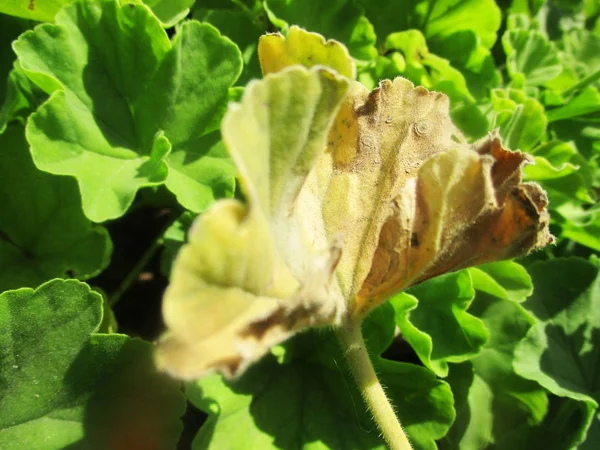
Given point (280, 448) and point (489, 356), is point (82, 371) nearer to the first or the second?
point (280, 448)

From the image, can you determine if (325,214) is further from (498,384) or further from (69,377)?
(498,384)

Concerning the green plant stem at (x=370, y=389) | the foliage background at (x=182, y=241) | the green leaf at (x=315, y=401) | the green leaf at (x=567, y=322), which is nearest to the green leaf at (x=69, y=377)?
the foliage background at (x=182, y=241)

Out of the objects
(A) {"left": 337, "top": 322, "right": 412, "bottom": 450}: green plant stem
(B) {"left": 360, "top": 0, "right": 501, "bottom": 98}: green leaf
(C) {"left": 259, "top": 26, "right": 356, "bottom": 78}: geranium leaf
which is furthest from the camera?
(B) {"left": 360, "top": 0, "right": 501, "bottom": 98}: green leaf

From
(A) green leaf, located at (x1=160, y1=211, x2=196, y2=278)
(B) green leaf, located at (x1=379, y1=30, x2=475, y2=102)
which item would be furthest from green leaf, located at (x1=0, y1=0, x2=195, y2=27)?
(B) green leaf, located at (x1=379, y1=30, x2=475, y2=102)

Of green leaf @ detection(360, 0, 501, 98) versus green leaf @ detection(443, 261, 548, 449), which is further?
green leaf @ detection(360, 0, 501, 98)

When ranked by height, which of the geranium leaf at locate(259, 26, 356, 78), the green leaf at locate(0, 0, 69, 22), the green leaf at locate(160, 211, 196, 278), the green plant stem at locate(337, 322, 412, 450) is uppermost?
the geranium leaf at locate(259, 26, 356, 78)

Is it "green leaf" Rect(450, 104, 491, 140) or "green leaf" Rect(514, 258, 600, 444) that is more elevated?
"green leaf" Rect(450, 104, 491, 140)

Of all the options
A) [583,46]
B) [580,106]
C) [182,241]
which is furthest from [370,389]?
[583,46]

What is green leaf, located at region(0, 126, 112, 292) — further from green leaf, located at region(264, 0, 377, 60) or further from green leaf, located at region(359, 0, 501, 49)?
green leaf, located at region(359, 0, 501, 49)
